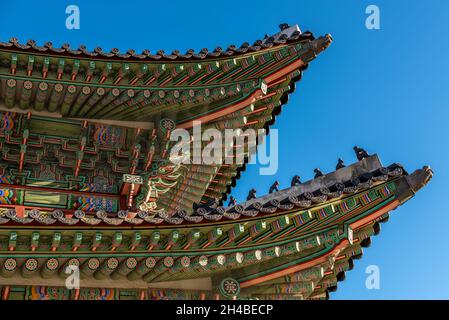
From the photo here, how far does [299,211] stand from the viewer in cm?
1141

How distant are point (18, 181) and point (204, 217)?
226 inches

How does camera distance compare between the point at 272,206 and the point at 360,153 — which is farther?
the point at 360,153

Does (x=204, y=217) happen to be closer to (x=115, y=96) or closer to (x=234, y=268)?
(x=234, y=268)

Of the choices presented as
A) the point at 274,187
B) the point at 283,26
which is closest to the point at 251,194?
the point at 274,187

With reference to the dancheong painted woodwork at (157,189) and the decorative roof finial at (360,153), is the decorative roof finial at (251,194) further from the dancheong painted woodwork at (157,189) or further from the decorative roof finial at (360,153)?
the decorative roof finial at (360,153)

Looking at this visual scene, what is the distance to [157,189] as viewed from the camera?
50.7ft

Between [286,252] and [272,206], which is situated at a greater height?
[272,206]

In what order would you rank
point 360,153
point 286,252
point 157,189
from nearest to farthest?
point 286,252 → point 360,153 → point 157,189

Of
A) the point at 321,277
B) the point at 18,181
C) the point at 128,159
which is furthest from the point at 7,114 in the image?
the point at 321,277

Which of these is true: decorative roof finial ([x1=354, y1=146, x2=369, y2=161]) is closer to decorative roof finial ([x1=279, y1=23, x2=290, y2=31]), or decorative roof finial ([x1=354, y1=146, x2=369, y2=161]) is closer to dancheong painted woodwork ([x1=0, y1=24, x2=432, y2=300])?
dancheong painted woodwork ([x1=0, y1=24, x2=432, y2=300])

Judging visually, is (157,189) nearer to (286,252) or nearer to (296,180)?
(296,180)

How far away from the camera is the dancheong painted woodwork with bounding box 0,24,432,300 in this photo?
10625 mm

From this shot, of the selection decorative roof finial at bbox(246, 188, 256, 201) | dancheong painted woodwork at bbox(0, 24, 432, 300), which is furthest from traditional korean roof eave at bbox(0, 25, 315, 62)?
decorative roof finial at bbox(246, 188, 256, 201)

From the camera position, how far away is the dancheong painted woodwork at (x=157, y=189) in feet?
34.9
